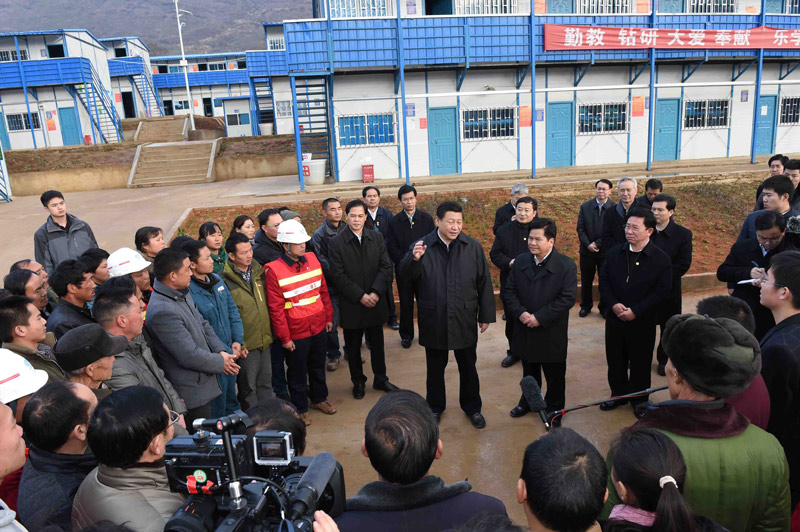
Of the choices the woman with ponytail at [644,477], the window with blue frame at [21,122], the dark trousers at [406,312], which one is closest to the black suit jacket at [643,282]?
the dark trousers at [406,312]

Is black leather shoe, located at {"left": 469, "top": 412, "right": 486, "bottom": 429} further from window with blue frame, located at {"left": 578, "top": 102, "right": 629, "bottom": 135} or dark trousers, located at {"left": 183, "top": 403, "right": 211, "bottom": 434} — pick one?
window with blue frame, located at {"left": 578, "top": 102, "right": 629, "bottom": 135}

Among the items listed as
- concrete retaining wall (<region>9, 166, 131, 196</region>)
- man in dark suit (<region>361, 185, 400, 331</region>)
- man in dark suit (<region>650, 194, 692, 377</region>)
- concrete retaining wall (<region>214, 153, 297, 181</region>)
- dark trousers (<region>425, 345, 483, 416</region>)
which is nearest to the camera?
dark trousers (<region>425, 345, 483, 416</region>)

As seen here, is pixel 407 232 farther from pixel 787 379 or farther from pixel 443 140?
pixel 443 140

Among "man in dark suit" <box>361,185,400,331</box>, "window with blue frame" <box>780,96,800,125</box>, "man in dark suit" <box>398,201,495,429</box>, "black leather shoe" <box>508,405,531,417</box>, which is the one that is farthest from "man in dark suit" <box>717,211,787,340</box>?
"window with blue frame" <box>780,96,800,125</box>

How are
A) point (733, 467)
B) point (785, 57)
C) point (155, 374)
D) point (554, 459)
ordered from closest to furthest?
point (554, 459) < point (733, 467) < point (155, 374) < point (785, 57)

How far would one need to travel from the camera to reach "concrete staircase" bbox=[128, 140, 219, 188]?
60.1 ft

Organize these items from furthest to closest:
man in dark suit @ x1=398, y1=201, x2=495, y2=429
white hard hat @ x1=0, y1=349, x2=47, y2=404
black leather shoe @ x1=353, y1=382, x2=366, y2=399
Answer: black leather shoe @ x1=353, y1=382, x2=366, y2=399 → man in dark suit @ x1=398, y1=201, x2=495, y2=429 → white hard hat @ x1=0, y1=349, x2=47, y2=404

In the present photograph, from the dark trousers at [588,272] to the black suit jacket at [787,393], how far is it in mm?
4315

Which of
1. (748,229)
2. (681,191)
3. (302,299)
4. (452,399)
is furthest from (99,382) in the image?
(681,191)

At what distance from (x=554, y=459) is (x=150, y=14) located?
154059mm

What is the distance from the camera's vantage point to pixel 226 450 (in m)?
1.52

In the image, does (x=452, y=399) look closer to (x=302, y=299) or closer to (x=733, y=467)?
(x=302, y=299)

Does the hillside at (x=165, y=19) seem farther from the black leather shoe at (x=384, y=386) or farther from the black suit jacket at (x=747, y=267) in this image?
the black suit jacket at (x=747, y=267)

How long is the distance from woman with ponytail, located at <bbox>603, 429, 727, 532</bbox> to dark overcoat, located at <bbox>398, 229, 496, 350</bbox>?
2690 mm
